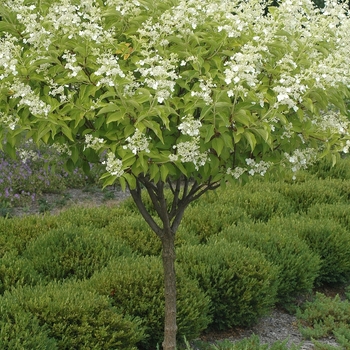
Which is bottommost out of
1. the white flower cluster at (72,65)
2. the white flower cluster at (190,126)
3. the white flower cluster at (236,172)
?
the white flower cluster at (236,172)

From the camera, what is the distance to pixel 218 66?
3285mm

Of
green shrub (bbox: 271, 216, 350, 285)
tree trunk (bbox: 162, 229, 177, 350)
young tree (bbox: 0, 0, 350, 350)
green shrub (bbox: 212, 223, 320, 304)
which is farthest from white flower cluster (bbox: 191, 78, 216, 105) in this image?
green shrub (bbox: 271, 216, 350, 285)

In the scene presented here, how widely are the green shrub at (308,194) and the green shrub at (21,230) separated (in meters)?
3.18

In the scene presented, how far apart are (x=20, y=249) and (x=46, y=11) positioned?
294 centimetres

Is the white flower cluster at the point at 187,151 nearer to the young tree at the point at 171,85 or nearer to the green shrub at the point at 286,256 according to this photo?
the young tree at the point at 171,85

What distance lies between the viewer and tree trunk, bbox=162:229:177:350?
424 cm

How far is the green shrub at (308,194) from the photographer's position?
8.02 metres

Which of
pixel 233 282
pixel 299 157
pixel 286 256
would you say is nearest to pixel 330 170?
pixel 286 256

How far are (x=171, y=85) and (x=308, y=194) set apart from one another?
5.49 metres

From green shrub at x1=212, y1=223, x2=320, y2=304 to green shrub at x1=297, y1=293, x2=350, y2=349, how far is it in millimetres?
206

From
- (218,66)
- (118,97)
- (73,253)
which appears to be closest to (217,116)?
(218,66)

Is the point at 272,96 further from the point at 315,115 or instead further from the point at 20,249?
the point at 20,249

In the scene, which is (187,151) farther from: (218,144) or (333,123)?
(333,123)

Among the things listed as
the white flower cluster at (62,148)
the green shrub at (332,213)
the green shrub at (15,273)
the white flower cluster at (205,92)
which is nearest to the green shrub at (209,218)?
the green shrub at (332,213)
